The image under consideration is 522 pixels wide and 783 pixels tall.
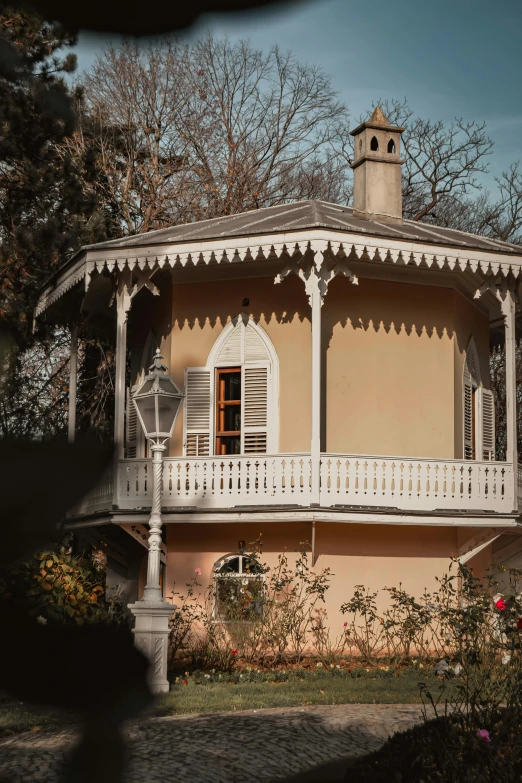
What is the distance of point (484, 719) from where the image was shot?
698cm

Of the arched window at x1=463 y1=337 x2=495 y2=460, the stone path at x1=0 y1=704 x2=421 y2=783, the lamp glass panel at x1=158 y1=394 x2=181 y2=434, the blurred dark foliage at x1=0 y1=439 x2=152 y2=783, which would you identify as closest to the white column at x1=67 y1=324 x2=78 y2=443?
the blurred dark foliage at x1=0 y1=439 x2=152 y2=783

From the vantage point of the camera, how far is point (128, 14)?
70 centimetres

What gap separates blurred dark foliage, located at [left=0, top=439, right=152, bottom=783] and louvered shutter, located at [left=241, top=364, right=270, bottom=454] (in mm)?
15445

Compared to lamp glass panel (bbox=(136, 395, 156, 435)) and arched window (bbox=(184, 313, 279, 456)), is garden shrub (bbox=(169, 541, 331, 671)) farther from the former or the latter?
lamp glass panel (bbox=(136, 395, 156, 435))

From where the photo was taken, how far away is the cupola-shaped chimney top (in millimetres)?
17734

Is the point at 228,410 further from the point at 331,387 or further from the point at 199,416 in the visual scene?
the point at 331,387

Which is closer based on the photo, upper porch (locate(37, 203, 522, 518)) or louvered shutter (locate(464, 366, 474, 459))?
upper porch (locate(37, 203, 522, 518))

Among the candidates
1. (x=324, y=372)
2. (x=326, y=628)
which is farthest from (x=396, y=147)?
(x=326, y=628)

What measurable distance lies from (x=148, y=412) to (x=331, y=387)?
17.3 ft

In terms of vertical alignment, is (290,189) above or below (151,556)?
above

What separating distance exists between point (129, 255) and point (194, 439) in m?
3.61

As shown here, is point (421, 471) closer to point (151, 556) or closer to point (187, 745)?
point (151, 556)

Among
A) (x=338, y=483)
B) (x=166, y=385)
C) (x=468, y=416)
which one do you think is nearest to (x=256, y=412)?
(x=338, y=483)

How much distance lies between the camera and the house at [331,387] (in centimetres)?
1469
